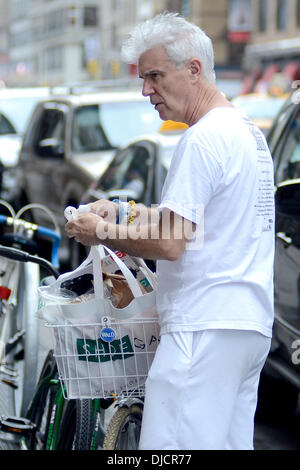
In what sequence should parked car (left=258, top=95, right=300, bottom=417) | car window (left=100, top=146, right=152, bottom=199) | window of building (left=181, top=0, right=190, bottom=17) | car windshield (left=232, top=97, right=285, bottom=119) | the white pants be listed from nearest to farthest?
the white pants < parked car (left=258, top=95, right=300, bottom=417) < car window (left=100, top=146, right=152, bottom=199) < car windshield (left=232, top=97, right=285, bottom=119) < window of building (left=181, top=0, right=190, bottom=17)

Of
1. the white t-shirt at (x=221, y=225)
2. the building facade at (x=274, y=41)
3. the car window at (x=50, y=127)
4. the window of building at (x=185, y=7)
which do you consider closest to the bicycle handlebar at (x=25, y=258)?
the white t-shirt at (x=221, y=225)

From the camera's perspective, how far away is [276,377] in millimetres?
5535

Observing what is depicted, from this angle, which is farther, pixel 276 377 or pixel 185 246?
pixel 276 377

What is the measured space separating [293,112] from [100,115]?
4.98 m

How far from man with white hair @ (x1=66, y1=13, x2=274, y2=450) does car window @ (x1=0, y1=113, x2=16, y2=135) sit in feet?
43.5

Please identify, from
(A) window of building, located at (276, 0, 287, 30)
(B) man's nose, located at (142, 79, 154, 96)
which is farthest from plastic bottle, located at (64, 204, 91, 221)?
(A) window of building, located at (276, 0, 287, 30)

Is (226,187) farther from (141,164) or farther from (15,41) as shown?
(15,41)

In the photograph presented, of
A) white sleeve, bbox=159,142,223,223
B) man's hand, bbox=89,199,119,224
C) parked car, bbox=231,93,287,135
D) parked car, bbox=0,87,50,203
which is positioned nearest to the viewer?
white sleeve, bbox=159,142,223,223

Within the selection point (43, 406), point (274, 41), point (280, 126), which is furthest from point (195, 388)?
point (274, 41)

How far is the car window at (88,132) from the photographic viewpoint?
34.7 feet

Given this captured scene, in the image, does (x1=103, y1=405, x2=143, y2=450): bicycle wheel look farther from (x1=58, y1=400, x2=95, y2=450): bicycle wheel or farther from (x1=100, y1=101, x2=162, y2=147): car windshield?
(x1=100, y1=101, x2=162, y2=147): car windshield

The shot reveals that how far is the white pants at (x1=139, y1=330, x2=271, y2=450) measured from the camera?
2998 millimetres

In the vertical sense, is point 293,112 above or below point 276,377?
above

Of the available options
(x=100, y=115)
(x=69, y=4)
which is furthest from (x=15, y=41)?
(x=100, y=115)
